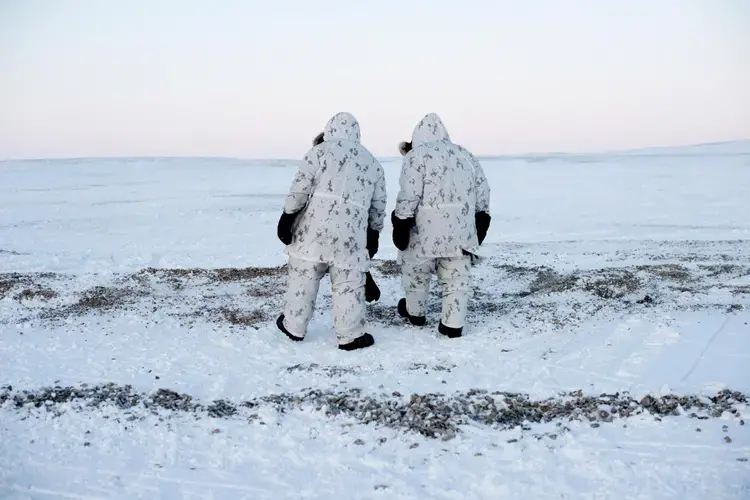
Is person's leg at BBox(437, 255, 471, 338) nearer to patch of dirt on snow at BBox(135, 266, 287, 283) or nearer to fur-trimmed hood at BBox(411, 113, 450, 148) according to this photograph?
fur-trimmed hood at BBox(411, 113, 450, 148)

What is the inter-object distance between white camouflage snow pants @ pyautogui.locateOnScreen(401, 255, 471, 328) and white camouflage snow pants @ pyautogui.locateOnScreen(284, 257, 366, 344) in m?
0.66

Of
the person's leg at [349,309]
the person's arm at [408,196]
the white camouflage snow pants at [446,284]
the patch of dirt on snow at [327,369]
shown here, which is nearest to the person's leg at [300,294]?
the person's leg at [349,309]

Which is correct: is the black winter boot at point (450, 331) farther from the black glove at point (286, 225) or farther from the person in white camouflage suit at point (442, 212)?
the black glove at point (286, 225)

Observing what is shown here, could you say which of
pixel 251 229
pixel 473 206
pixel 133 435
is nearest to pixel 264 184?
pixel 251 229

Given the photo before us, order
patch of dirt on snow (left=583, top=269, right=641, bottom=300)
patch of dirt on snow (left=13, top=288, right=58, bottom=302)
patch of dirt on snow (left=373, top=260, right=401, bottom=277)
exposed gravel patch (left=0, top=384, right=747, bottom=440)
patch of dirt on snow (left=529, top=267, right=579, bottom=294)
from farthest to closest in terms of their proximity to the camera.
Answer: patch of dirt on snow (left=373, top=260, right=401, bottom=277) < patch of dirt on snow (left=529, top=267, right=579, bottom=294) < patch of dirt on snow (left=13, top=288, right=58, bottom=302) < patch of dirt on snow (left=583, top=269, right=641, bottom=300) < exposed gravel patch (left=0, top=384, right=747, bottom=440)

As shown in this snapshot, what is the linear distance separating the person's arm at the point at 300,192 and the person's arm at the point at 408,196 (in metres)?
0.80

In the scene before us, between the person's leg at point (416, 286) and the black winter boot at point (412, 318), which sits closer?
the person's leg at point (416, 286)

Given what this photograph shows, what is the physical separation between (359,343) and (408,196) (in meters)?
1.32

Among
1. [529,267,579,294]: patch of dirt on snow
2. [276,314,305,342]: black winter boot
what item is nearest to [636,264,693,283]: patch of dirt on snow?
[529,267,579,294]: patch of dirt on snow

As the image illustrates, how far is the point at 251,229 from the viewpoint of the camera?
16094mm

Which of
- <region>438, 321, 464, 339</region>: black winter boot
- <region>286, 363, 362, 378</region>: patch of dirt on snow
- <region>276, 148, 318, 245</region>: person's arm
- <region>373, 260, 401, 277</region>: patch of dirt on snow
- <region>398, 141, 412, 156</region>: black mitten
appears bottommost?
<region>373, 260, 401, 277</region>: patch of dirt on snow

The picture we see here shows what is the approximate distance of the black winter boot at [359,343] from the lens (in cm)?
580

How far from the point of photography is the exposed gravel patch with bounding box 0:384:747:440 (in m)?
4.09

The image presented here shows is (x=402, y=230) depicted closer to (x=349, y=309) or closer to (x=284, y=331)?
(x=349, y=309)
